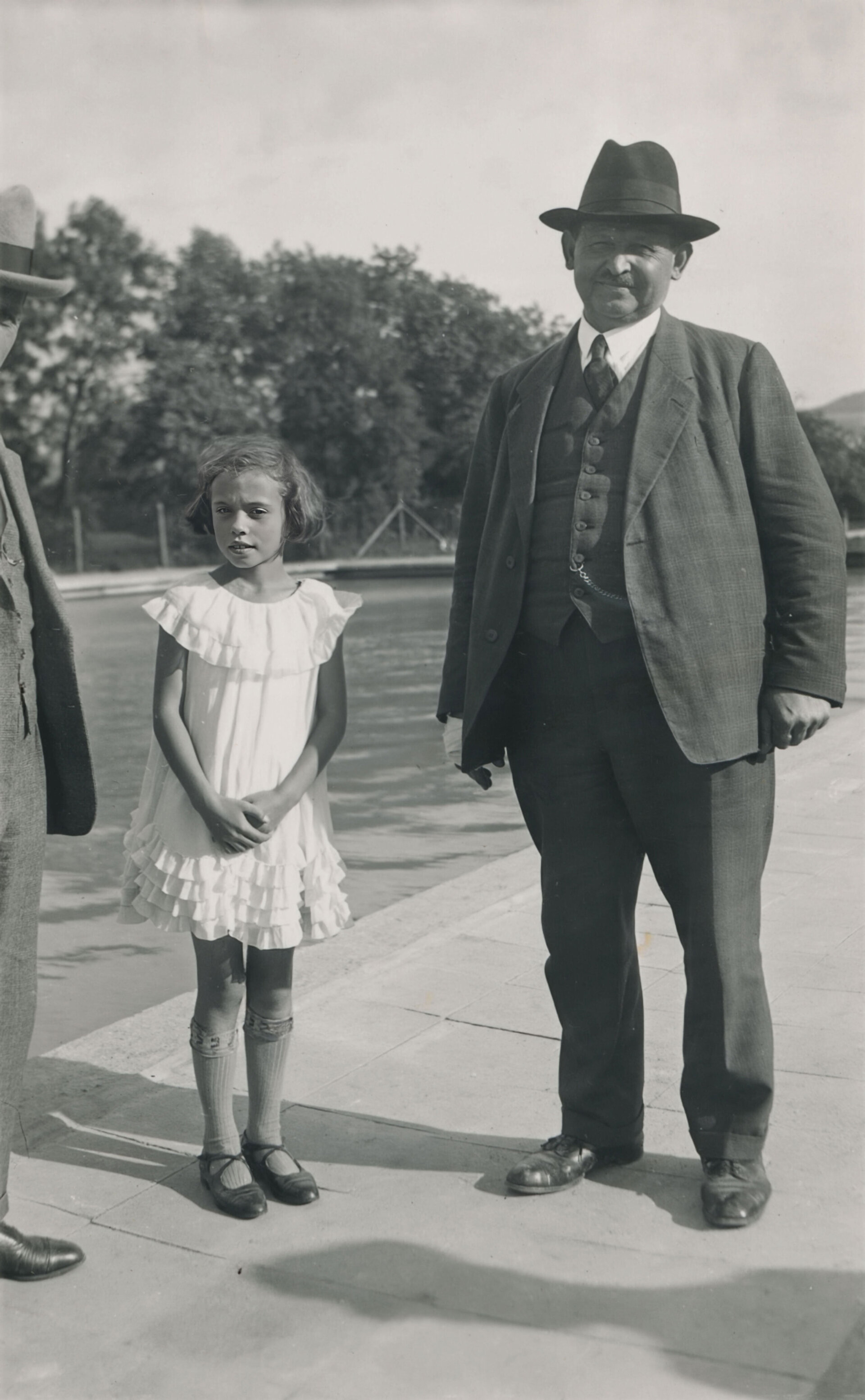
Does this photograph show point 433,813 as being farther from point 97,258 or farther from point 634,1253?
A: point 97,258

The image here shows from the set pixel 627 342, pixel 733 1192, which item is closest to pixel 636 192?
pixel 627 342

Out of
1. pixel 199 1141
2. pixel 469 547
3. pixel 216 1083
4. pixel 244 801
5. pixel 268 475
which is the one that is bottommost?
pixel 199 1141

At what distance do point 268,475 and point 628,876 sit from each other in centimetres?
117

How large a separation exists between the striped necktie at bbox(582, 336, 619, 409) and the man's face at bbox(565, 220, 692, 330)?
5cm

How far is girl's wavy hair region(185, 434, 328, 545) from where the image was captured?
10.6ft

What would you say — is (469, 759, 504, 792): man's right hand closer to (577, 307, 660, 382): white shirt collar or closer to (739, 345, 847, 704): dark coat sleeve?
(739, 345, 847, 704): dark coat sleeve

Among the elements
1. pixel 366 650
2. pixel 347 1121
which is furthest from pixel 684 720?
pixel 366 650

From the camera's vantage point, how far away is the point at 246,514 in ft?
10.6

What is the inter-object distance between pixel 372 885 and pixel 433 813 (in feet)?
5.57

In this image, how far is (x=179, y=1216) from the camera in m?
3.08

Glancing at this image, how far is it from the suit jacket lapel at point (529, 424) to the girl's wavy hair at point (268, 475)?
44 cm

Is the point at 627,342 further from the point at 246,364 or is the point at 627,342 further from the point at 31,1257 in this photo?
the point at 246,364

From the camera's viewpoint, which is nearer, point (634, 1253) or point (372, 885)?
point (634, 1253)

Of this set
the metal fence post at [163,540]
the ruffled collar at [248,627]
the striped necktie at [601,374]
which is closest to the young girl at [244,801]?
the ruffled collar at [248,627]
